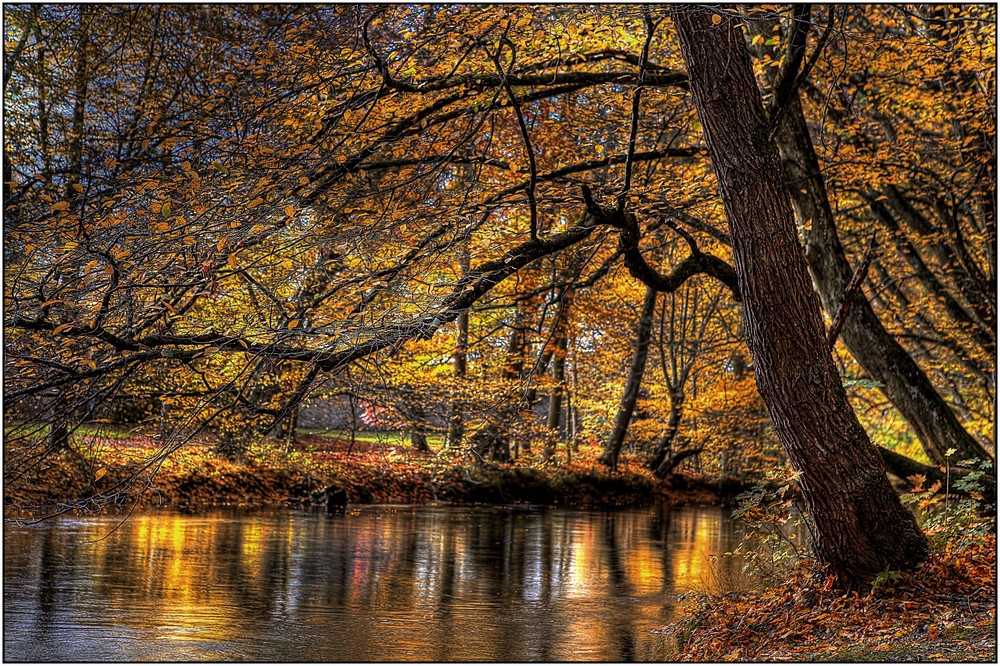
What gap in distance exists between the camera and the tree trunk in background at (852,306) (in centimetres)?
1063

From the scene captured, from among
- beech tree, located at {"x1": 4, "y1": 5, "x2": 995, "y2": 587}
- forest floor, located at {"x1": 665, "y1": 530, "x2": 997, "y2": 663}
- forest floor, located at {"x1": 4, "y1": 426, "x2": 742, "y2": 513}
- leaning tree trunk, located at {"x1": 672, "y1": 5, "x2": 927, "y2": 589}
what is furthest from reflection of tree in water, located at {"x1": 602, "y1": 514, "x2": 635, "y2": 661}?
forest floor, located at {"x1": 4, "y1": 426, "x2": 742, "y2": 513}

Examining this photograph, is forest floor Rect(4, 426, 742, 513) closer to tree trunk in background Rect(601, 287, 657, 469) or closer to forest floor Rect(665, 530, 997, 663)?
tree trunk in background Rect(601, 287, 657, 469)

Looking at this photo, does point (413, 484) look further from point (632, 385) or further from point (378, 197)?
point (378, 197)

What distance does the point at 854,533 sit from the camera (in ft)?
25.1

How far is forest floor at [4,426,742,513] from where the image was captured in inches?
788

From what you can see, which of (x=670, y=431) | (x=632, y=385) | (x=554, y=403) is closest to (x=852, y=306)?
(x=632, y=385)

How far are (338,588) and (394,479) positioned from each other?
40.8 feet

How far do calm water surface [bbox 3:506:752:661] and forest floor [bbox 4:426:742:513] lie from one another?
1.98m

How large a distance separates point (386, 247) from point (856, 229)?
1142 cm

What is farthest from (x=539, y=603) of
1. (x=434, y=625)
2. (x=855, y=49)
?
(x=855, y=49)

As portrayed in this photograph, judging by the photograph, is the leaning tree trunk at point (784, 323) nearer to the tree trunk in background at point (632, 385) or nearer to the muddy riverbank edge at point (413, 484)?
the muddy riverbank edge at point (413, 484)

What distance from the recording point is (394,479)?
77.0 ft

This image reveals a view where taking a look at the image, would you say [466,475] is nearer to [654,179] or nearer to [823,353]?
[654,179]

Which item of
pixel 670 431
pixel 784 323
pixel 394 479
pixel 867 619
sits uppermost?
pixel 784 323
